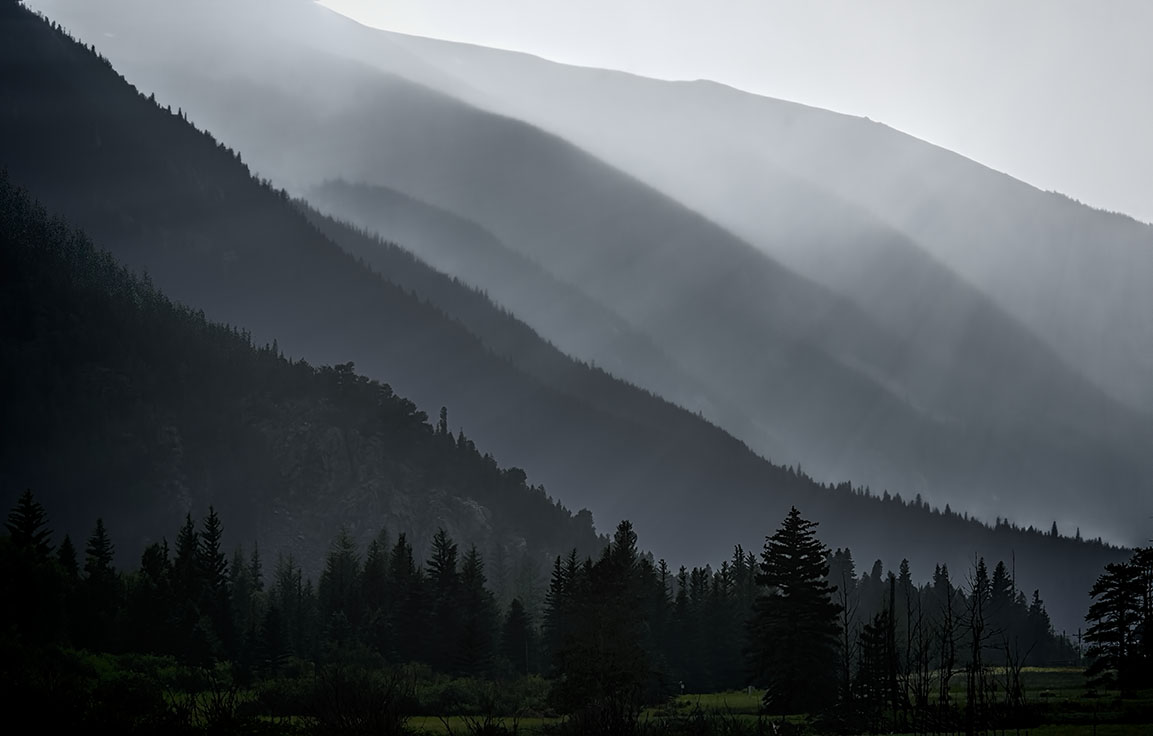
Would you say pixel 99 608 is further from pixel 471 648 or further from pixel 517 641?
pixel 517 641

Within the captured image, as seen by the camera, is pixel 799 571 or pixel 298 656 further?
pixel 298 656

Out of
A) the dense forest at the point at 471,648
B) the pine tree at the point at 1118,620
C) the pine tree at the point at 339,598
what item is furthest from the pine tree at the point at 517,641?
the pine tree at the point at 1118,620

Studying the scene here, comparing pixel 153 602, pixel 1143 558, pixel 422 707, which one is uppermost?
pixel 1143 558

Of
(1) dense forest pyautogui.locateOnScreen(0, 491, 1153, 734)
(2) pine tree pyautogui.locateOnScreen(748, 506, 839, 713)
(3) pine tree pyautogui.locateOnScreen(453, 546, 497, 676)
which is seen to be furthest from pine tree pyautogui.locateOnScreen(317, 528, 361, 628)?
(2) pine tree pyautogui.locateOnScreen(748, 506, 839, 713)

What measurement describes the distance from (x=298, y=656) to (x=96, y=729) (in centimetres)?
6937

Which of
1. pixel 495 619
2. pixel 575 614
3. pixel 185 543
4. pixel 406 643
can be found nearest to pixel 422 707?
pixel 575 614

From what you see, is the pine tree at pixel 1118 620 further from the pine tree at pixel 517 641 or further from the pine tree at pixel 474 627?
the pine tree at pixel 517 641

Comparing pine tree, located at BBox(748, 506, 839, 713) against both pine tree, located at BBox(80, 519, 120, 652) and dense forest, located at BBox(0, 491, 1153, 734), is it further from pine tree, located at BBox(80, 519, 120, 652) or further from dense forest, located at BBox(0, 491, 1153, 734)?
pine tree, located at BBox(80, 519, 120, 652)

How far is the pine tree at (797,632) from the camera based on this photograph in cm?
7125

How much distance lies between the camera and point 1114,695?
77.4 m

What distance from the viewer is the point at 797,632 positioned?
7262cm

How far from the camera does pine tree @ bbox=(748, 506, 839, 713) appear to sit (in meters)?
71.2

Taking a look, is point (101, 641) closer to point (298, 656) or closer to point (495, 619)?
point (298, 656)

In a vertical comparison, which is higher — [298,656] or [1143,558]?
[1143,558]
